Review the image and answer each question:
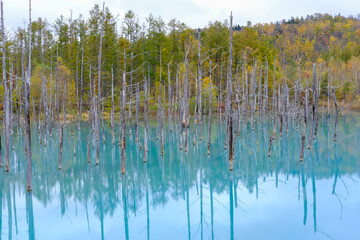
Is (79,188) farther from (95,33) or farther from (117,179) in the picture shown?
(95,33)

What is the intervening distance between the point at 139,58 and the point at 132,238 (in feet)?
91.0

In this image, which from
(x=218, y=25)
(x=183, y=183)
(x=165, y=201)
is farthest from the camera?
(x=218, y=25)

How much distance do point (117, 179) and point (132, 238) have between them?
442 cm

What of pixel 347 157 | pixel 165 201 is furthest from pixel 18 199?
pixel 347 157

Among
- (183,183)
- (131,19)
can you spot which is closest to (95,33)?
(131,19)

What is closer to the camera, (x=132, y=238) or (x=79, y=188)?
(x=132, y=238)

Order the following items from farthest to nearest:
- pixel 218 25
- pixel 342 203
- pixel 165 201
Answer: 1. pixel 218 25
2. pixel 165 201
3. pixel 342 203

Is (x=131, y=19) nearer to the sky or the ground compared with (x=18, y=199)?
nearer to the sky

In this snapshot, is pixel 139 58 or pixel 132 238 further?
pixel 139 58

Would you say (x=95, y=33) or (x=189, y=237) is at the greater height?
(x=95, y=33)

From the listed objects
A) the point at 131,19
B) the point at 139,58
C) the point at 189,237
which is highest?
the point at 131,19

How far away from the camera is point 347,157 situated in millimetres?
13555

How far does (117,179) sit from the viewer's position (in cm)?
1074

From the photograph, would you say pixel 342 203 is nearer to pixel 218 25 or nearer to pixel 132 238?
pixel 132 238
